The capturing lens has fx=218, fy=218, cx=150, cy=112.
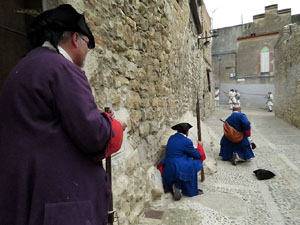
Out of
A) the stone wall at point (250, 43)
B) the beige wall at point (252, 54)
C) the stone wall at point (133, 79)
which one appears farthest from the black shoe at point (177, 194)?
the beige wall at point (252, 54)

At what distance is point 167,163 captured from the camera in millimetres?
3086

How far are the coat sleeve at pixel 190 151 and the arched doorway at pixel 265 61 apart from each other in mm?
20673

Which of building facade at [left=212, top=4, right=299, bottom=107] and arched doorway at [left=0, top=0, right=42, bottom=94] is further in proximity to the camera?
building facade at [left=212, top=4, right=299, bottom=107]

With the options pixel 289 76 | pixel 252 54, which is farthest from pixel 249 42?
pixel 289 76

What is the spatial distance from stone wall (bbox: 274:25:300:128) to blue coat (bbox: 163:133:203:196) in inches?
287

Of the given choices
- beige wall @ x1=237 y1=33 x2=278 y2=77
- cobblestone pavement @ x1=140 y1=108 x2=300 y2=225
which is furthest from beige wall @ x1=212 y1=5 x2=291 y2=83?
cobblestone pavement @ x1=140 y1=108 x2=300 y2=225

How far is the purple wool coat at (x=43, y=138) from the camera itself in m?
0.83

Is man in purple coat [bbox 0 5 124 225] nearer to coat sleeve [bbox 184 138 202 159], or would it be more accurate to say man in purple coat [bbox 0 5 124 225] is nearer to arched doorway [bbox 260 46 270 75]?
coat sleeve [bbox 184 138 202 159]

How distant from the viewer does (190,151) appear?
126 inches

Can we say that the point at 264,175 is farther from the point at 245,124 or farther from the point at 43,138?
the point at 43,138

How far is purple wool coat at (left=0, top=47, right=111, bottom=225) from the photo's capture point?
0.83 m

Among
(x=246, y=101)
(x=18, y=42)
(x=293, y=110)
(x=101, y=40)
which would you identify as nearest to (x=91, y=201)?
(x=18, y=42)

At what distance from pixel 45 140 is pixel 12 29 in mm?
992

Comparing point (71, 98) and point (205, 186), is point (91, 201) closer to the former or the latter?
point (71, 98)
